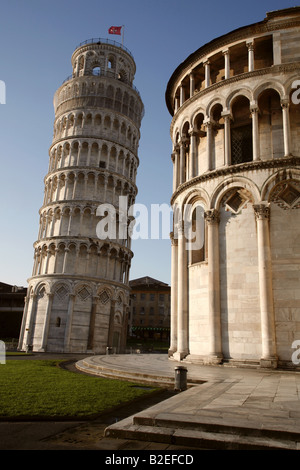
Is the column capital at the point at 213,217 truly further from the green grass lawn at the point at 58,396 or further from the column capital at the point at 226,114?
the green grass lawn at the point at 58,396

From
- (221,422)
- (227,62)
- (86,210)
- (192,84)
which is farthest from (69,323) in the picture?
(221,422)

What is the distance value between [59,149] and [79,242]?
15.7 meters

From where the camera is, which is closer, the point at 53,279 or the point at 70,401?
the point at 70,401

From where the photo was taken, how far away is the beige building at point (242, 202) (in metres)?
16.9

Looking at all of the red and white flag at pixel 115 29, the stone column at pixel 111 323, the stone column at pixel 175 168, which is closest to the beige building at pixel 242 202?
the stone column at pixel 175 168

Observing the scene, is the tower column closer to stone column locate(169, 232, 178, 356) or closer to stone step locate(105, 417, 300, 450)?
stone column locate(169, 232, 178, 356)

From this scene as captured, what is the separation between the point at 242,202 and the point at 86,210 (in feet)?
108

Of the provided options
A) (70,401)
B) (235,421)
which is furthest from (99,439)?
(70,401)

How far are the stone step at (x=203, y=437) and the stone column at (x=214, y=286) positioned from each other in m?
12.0

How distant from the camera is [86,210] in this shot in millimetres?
48875

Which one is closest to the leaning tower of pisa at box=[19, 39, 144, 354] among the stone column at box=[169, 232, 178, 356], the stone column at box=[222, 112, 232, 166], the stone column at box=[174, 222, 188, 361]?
the stone column at box=[169, 232, 178, 356]

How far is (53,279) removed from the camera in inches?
1807

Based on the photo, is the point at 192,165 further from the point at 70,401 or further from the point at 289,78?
the point at 70,401

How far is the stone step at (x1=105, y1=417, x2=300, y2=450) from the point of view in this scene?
521 cm
